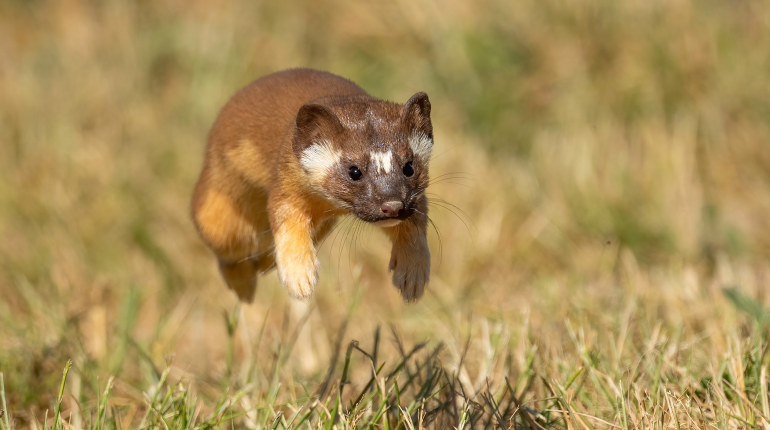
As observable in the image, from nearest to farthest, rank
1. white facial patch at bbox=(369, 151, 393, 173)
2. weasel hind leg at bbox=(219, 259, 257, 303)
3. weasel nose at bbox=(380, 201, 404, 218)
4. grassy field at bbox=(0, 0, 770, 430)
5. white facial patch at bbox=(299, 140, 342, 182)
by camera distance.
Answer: weasel nose at bbox=(380, 201, 404, 218) → white facial patch at bbox=(369, 151, 393, 173) → white facial patch at bbox=(299, 140, 342, 182) → weasel hind leg at bbox=(219, 259, 257, 303) → grassy field at bbox=(0, 0, 770, 430)

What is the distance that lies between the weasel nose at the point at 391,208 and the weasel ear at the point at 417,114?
420 millimetres

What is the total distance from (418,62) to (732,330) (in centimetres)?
578

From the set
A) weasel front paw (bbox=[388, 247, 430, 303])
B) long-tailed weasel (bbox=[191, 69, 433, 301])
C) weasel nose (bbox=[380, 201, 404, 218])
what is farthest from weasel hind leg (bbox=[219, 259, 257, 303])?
weasel nose (bbox=[380, 201, 404, 218])

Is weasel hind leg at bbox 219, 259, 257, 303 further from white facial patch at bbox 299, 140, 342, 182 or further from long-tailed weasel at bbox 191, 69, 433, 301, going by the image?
white facial patch at bbox 299, 140, 342, 182

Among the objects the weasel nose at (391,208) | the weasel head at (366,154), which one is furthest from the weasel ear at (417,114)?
the weasel nose at (391,208)

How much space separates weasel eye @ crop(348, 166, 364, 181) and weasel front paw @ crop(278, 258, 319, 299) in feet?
1.25

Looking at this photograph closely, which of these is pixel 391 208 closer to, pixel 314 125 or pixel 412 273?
pixel 412 273

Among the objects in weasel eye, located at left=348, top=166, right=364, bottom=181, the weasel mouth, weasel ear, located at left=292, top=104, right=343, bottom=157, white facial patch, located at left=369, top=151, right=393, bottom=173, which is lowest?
the weasel mouth

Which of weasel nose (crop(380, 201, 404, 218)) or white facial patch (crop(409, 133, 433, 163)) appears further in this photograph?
white facial patch (crop(409, 133, 433, 163))

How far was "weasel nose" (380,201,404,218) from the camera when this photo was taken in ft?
10.7

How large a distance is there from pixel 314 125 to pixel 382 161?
1.04 ft

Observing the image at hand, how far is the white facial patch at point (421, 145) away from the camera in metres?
3.54

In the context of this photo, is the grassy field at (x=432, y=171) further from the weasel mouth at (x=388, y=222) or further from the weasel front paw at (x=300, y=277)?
the weasel mouth at (x=388, y=222)

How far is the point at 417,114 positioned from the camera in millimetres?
3586
